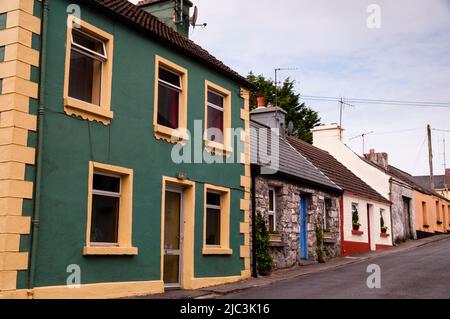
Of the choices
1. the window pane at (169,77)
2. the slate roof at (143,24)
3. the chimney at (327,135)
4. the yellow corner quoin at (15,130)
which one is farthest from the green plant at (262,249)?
the chimney at (327,135)

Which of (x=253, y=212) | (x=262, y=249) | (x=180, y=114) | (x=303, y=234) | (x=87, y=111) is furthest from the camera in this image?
(x=303, y=234)

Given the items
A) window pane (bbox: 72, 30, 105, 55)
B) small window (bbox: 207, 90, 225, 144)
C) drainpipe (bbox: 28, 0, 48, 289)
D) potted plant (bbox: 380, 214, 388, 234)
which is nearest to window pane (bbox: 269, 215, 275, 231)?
small window (bbox: 207, 90, 225, 144)

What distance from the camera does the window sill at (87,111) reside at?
981 centimetres

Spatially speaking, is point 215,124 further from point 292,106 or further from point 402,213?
point 292,106

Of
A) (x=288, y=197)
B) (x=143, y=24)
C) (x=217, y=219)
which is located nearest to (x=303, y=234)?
(x=288, y=197)

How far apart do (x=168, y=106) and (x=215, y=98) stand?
235 centimetres

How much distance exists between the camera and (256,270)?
1543 cm

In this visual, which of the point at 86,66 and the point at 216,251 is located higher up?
the point at 86,66

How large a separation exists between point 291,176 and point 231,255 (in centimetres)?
435

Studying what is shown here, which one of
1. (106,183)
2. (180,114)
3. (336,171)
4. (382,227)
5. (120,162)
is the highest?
(336,171)

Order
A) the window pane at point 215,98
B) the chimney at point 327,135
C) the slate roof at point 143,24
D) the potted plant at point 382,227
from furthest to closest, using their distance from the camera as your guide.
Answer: the chimney at point 327,135
the potted plant at point 382,227
the window pane at point 215,98
the slate roof at point 143,24

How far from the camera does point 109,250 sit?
10.3 metres

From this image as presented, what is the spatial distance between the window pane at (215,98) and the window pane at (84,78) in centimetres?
431

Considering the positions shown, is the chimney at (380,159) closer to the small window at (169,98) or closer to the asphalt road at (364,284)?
the asphalt road at (364,284)
